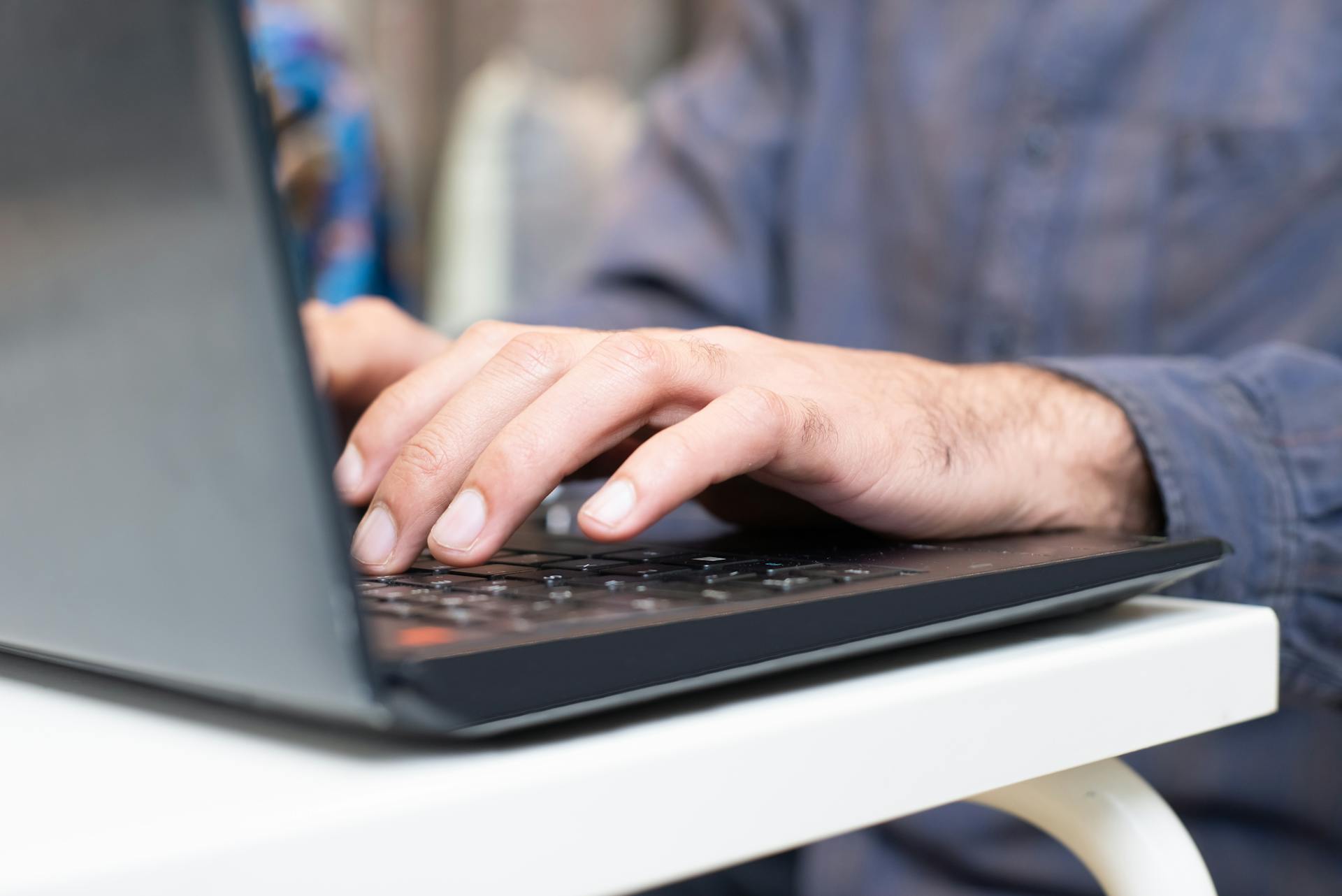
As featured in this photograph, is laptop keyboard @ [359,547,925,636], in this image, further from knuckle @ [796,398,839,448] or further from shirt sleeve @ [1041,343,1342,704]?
shirt sleeve @ [1041,343,1342,704]

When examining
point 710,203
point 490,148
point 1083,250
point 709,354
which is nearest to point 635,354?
point 709,354

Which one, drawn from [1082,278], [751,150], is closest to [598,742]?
[1082,278]

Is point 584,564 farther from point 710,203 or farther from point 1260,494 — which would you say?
point 710,203

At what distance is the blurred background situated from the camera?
1.56 metres

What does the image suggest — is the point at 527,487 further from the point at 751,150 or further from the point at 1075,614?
the point at 751,150

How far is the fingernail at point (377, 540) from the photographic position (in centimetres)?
32

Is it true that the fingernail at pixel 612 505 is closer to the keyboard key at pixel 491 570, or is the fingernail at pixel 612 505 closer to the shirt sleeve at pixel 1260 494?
the keyboard key at pixel 491 570

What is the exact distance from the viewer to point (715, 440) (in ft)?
0.95

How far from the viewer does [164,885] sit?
6.3 inches

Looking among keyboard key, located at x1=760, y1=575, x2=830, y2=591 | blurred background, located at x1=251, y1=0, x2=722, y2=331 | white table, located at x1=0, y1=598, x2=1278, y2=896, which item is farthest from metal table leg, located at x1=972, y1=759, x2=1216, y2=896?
blurred background, located at x1=251, y1=0, x2=722, y2=331

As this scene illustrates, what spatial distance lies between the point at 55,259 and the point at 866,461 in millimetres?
219

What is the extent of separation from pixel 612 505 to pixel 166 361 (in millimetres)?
127

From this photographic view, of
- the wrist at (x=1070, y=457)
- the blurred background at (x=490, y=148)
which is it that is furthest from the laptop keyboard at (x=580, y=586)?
the blurred background at (x=490, y=148)

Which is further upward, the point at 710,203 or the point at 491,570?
the point at 710,203
